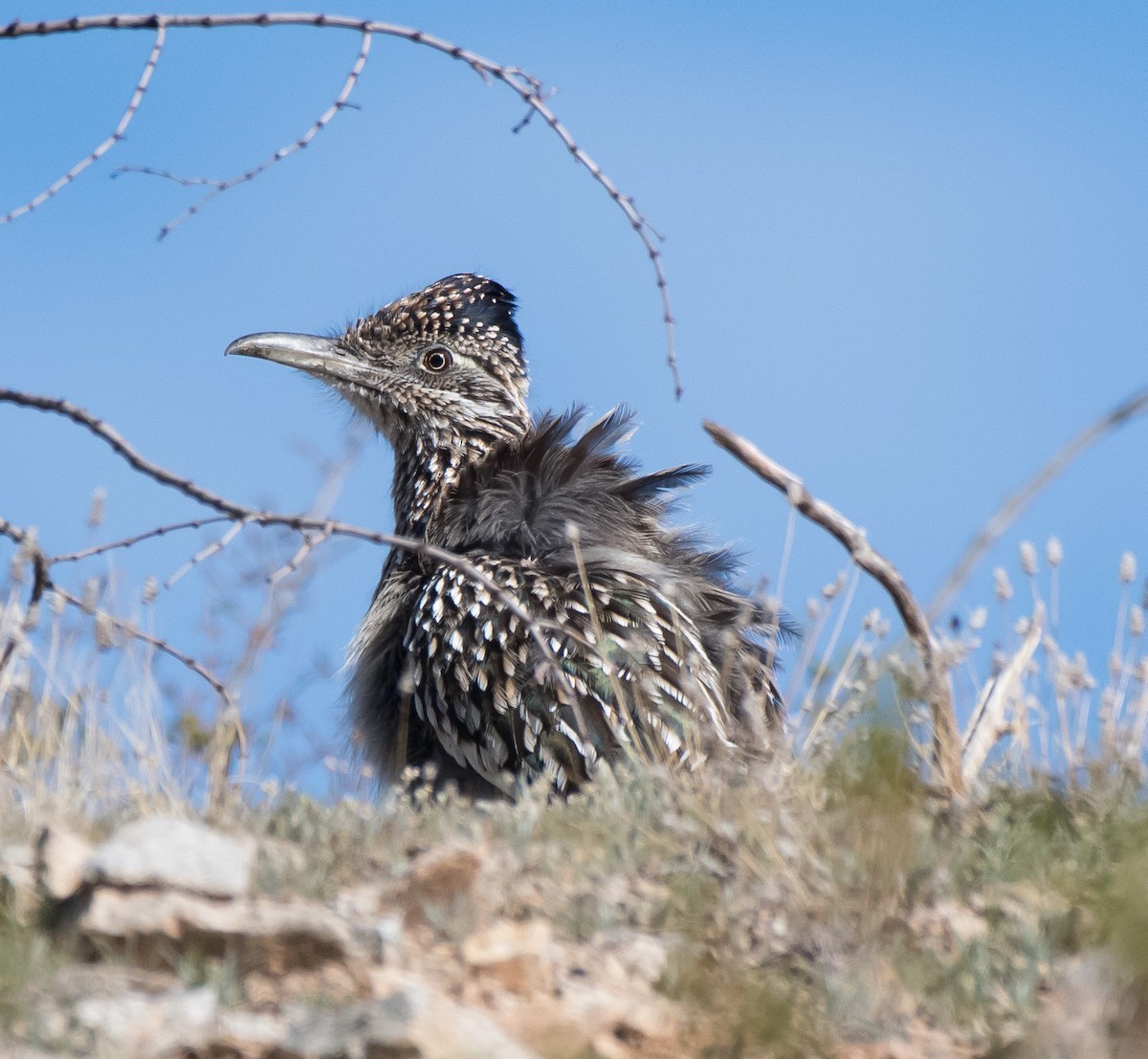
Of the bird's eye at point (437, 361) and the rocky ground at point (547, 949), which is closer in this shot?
the rocky ground at point (547, 949)

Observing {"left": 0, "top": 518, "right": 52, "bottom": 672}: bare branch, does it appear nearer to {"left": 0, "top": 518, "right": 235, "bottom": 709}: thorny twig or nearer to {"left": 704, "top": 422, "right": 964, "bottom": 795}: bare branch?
{"left": 0, "top": 518, "right": 235, "bottom": 709}: thorny twig

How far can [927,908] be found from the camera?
354cm

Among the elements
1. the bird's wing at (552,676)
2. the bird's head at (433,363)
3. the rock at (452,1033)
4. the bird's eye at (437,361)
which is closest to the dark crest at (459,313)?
the bird's head at (433,363)

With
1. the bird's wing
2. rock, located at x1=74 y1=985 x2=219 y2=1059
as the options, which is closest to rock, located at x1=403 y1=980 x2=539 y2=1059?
rock, located at x1=74 y1=985 x2=219 y2=1059

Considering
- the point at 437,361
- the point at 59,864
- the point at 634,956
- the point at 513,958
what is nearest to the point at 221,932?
the point at 59,864

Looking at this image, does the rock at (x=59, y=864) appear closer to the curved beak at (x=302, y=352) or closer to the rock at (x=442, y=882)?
the rock at (x=442, y=882)

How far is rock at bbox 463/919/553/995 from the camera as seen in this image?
10.1 ft

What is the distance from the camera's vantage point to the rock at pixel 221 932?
9.95 ft

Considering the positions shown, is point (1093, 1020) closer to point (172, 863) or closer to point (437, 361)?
point (172, 863)

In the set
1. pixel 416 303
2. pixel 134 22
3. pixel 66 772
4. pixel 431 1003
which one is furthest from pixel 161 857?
pixel 416 303

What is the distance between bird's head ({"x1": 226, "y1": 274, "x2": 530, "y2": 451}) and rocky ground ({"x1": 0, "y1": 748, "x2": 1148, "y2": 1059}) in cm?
349

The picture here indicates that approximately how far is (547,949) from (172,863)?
81 centimetres

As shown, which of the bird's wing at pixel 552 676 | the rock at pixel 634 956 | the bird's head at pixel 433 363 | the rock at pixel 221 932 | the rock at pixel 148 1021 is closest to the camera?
the rock at pixel 148 1021

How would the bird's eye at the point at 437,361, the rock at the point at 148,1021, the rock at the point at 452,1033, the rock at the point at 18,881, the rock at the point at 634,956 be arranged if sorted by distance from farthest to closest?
the bird's eye at the point at 437,361, the rock at the point at 18,881, the rock at the point at 634,956, the rock at the point at 148,1021, the rock at the point at 452,1033
